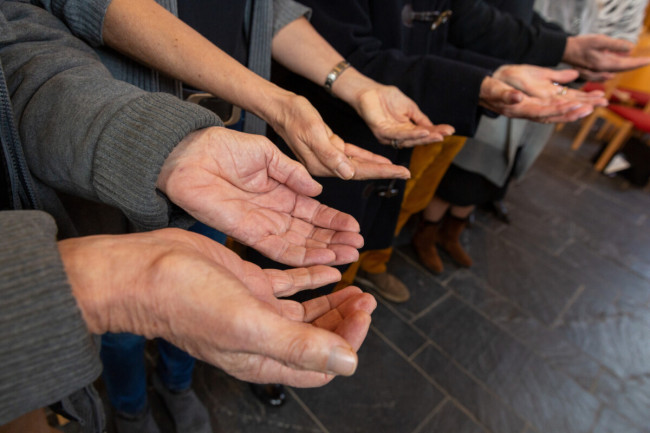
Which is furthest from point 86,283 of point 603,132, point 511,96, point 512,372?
point 603,132

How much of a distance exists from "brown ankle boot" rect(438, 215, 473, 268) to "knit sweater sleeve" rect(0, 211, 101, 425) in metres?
1.90

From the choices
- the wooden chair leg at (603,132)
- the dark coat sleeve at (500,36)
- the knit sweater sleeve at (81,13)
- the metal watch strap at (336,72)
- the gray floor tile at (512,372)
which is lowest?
the gray floor tile at (512,372)

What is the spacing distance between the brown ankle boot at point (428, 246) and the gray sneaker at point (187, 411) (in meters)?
1.28

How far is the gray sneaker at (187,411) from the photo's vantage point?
1.06 metres

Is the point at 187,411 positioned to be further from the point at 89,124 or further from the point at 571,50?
the point at 571,50

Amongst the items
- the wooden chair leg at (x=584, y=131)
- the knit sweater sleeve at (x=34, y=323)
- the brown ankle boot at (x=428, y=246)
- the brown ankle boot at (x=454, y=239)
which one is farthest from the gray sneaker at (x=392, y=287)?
the wooden chair leg at (x=584, y=131)

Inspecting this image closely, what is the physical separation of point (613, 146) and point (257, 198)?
13.6ft

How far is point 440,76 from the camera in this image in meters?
0.85

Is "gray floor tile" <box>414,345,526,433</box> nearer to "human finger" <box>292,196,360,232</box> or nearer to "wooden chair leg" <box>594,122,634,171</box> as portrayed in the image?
"human finger" <box>292,196,360,232</box>

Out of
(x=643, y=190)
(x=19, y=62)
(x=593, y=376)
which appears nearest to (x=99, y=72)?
(x=19, y=62)

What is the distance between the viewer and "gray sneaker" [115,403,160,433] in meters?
0.99

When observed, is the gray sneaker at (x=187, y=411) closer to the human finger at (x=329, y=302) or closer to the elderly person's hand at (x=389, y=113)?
the human finger at (x=329, y=302)

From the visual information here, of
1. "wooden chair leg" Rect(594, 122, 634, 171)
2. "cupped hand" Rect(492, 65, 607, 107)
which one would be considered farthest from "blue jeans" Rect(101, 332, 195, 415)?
"wooden chair leg" Rect(594, 122, 634, 171)

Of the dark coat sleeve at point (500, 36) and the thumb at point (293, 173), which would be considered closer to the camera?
the thumb at point (293, 173)
